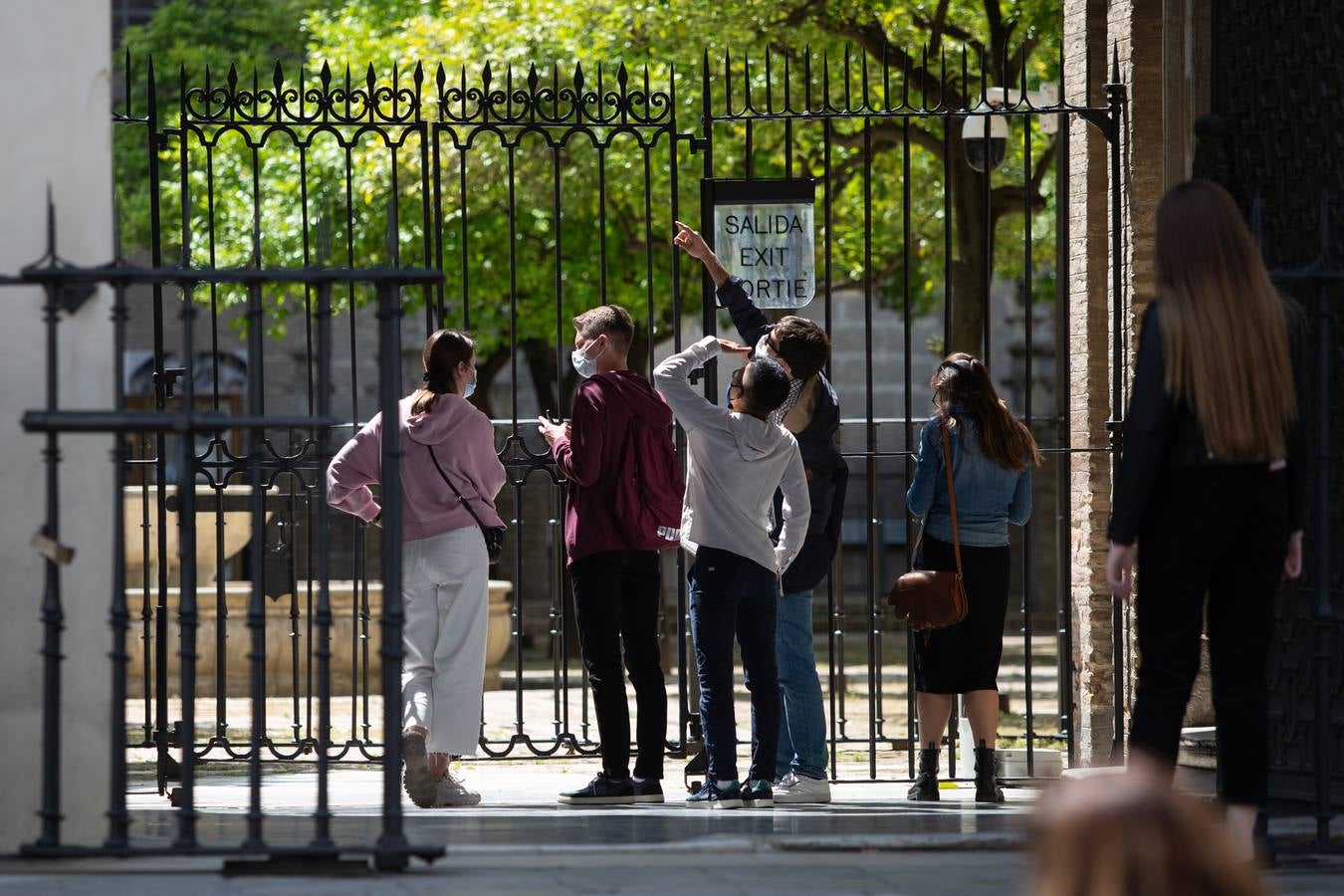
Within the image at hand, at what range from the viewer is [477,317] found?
21.3 m

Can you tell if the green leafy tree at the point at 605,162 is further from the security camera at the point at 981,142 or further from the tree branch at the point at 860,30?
the security camera at the point at 981,142

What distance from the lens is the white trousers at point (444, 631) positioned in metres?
7.07

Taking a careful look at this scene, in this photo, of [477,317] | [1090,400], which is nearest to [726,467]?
[1090,400]

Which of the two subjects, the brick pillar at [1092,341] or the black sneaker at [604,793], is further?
the brick pillar at [1092,341]

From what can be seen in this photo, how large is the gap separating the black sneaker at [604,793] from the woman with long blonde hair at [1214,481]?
2.52 metres

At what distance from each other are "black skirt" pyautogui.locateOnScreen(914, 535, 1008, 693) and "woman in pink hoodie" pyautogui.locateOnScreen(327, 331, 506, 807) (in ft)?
5.16

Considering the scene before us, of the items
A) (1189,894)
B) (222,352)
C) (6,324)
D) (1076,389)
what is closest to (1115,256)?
(1076,389)

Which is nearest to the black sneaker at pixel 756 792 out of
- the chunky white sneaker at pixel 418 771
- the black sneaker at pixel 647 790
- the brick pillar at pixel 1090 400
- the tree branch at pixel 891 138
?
the black sneaker at pixel 647 790

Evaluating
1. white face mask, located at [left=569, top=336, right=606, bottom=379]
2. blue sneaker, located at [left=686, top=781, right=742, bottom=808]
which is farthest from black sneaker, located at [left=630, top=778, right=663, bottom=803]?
white face mask, located at [left=569, top=336, right=606, bottom=379]

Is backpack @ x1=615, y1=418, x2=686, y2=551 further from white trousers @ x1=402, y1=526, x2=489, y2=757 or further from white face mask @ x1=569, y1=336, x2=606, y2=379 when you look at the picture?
white trousers @ x1=402, y1=526, x2=489, y2=757

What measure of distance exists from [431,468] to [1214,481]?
2998 mm

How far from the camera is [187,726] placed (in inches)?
193

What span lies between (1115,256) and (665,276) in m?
11.2

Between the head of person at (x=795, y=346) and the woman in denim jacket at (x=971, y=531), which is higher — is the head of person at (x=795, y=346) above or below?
above
